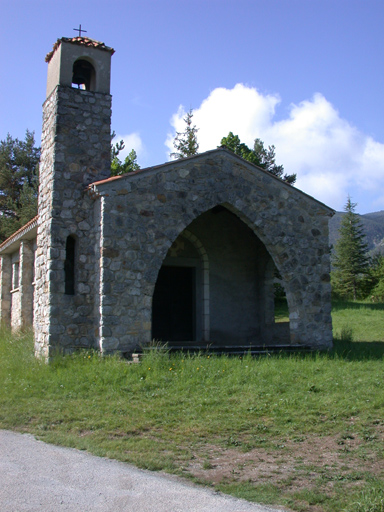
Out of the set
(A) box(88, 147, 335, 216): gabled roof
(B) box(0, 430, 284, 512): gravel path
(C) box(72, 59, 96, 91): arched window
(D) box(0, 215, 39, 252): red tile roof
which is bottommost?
(B) box(0, 430, 284, 512): gravel path

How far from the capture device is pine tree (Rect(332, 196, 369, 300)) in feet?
141

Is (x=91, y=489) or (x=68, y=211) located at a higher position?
(x=68, y=211)

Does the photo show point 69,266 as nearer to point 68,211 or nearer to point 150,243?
point 68,211

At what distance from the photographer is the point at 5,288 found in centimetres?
1814

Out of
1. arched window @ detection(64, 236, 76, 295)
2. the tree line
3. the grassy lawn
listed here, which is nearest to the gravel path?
the grassy lawn

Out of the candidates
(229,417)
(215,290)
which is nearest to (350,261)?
(215,290)

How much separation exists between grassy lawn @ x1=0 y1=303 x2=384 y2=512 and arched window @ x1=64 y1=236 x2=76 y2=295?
1609mm

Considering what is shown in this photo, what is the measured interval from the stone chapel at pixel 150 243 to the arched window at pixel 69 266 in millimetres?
22

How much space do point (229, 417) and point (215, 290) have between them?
7344 mm

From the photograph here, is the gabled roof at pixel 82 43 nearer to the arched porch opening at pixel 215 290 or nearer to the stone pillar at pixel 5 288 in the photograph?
the arched porch opening at pixel 215 290

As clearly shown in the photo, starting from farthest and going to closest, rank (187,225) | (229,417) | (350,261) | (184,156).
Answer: (350,261)
(184,156)
(187,225)
(229,417)

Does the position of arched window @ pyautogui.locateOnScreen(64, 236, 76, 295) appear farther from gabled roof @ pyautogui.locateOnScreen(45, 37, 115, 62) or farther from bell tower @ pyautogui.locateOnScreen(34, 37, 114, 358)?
gabled roof @ pyautogui.locateOnScreen(45, 37, 115, 62)

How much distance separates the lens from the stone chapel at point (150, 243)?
1108 centimetres

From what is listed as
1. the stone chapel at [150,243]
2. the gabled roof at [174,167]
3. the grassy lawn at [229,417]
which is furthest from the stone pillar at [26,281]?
the gabled roof at [174,167]
